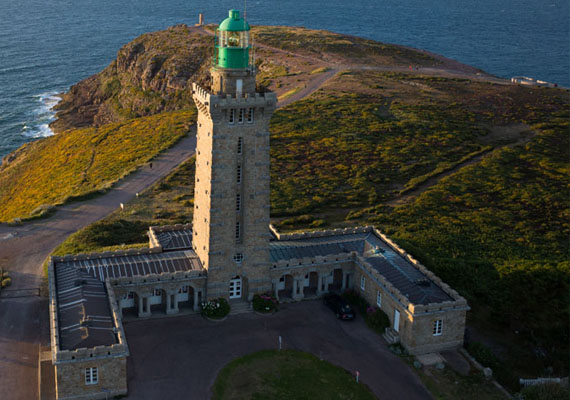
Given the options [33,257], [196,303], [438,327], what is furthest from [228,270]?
[33,257]

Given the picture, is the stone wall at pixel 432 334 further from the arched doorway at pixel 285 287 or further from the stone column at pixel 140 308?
the stone column at pixel 140 308

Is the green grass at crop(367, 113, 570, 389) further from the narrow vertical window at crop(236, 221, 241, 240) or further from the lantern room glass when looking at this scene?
the lantern room glass

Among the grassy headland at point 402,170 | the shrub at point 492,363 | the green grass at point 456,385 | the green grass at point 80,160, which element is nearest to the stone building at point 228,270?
the shrub at point 492,363

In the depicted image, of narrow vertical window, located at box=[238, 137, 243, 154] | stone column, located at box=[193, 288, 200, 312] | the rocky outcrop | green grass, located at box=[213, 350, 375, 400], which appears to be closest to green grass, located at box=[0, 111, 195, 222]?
the rocky outcrop

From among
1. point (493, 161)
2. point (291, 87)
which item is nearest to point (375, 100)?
point (291, 87)

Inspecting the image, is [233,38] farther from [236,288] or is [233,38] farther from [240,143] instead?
[236,288]
